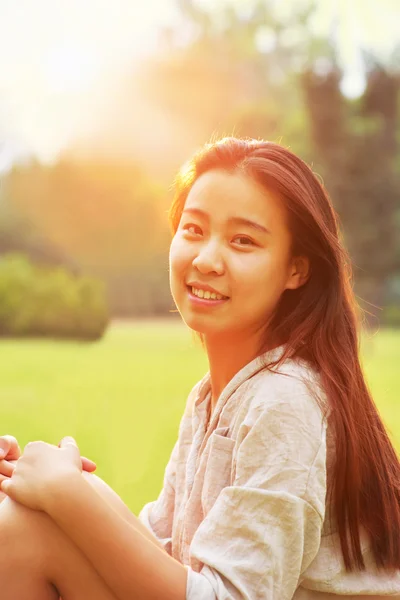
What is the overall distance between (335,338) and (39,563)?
0.79 m

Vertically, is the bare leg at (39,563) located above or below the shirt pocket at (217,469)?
below

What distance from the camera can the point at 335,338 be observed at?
68.2 inches

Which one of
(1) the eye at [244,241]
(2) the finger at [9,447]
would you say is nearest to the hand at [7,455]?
(2) the finger at [9,447]

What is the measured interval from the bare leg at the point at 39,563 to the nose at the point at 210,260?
2.01ft

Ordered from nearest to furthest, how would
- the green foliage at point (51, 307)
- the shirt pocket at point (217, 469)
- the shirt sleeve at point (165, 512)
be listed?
the shirt pocket at point (217, 469)
the shirt sleeve at point (165, 512)
the green foliage at point (51, 307)

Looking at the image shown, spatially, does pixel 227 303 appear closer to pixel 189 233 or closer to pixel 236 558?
pixel 189 233

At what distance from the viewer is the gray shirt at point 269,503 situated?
1405 millimetres

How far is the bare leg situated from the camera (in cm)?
144

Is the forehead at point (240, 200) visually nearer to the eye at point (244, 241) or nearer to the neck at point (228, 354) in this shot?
the eye at point (244, 241)

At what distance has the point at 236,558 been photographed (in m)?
1.42

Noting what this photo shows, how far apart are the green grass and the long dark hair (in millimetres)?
1330

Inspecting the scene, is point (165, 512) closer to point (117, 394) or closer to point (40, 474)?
point (40, 474)

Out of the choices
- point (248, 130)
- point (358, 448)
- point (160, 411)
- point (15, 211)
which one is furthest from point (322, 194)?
point (248, 130)

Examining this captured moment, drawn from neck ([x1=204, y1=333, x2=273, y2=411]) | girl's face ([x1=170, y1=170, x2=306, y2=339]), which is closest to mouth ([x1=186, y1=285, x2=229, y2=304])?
girl's face ([x1=170, y1=170, x2=306, y2=339])
